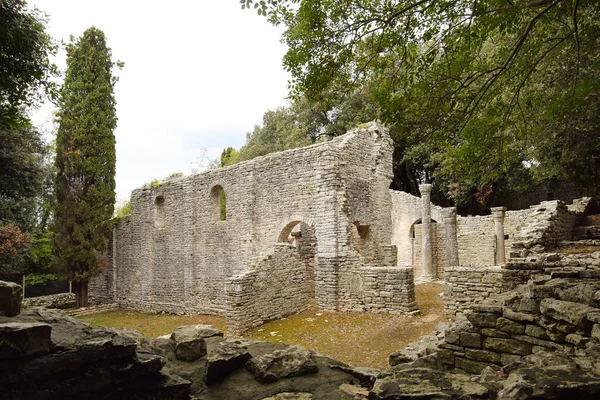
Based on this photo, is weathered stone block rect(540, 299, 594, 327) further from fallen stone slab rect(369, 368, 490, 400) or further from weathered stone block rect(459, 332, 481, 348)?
fallen stone slab rect(369, 368, 490, 400)

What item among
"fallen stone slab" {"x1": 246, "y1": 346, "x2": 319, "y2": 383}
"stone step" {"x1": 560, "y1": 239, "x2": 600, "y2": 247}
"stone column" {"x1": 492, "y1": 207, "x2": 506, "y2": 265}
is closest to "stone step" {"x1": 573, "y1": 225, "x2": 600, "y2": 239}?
"stone step" {"x1": 560, "y1": 239, "x2": 600, "y2": 247}

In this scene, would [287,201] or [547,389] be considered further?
[287,201]

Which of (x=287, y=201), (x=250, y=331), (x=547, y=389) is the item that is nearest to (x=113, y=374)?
(x=547, y=389)

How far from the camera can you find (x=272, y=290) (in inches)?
507

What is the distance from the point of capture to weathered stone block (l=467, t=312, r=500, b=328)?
501cm

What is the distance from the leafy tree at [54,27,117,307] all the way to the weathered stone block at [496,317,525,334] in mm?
19963

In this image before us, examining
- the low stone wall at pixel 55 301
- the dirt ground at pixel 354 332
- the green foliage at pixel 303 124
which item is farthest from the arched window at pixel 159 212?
the green foliage at pixel 303 124

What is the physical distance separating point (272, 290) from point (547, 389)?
1047cm

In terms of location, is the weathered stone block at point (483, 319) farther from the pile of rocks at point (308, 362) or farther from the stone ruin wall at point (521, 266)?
the stone ruin wall at point (521, 266)

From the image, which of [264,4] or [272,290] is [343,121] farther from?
[264,4]

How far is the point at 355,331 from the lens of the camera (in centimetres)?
1070

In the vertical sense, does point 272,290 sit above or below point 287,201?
below

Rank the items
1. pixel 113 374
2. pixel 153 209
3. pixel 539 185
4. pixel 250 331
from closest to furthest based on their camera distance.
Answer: pixel 113 374 → pixel 250 331 → pixel 153 209 → pixel 539 185

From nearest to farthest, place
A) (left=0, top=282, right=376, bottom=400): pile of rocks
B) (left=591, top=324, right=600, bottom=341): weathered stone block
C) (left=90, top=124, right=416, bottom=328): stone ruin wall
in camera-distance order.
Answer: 1. (left=0, top=282, right=376, bottom=400): pile of rocks
2. (left=591, top=324, right=600, bottom=341): weathered stone block
3. (left=90, top=124, right=416, bottom=328): stone ruin wall
